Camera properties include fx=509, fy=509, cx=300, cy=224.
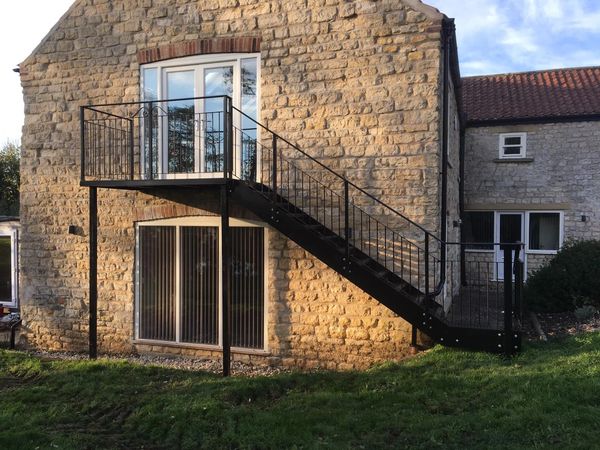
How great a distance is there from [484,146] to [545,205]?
2307mm

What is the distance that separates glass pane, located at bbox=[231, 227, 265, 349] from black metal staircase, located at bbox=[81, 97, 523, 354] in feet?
3.13

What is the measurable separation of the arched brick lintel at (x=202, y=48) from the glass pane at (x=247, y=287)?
2906 millimetres

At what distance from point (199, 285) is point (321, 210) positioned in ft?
8.25

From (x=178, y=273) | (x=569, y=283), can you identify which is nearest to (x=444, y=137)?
(x=569, y=283)

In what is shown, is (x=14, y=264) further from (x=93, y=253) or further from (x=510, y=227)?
(x=510, y=227)

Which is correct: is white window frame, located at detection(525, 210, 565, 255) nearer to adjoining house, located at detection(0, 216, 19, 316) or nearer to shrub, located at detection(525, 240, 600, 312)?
shrub, located at detection(525, 240, 600, 312)

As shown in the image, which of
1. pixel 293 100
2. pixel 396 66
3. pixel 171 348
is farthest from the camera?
pixel 171 348

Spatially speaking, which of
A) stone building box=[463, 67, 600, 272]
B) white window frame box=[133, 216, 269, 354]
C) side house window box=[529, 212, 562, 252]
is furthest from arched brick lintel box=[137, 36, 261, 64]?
side house window box=[529, 212, 562, 252]

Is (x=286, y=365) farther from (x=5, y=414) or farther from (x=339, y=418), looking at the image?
(x=5, y=414)

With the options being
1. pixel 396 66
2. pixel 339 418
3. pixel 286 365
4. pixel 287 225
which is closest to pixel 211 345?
pixel 286 365

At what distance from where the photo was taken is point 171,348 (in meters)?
8.75

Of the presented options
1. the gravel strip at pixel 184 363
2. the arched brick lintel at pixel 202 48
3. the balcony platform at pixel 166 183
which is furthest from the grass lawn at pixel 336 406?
the arched brick lintel at pixel 202 48

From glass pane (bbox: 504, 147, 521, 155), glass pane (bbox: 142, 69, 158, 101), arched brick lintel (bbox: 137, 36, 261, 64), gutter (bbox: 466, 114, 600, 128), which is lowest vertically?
glass pane (bbox: 504, 147, 521, 155)

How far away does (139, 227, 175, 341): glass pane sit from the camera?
8.83m
